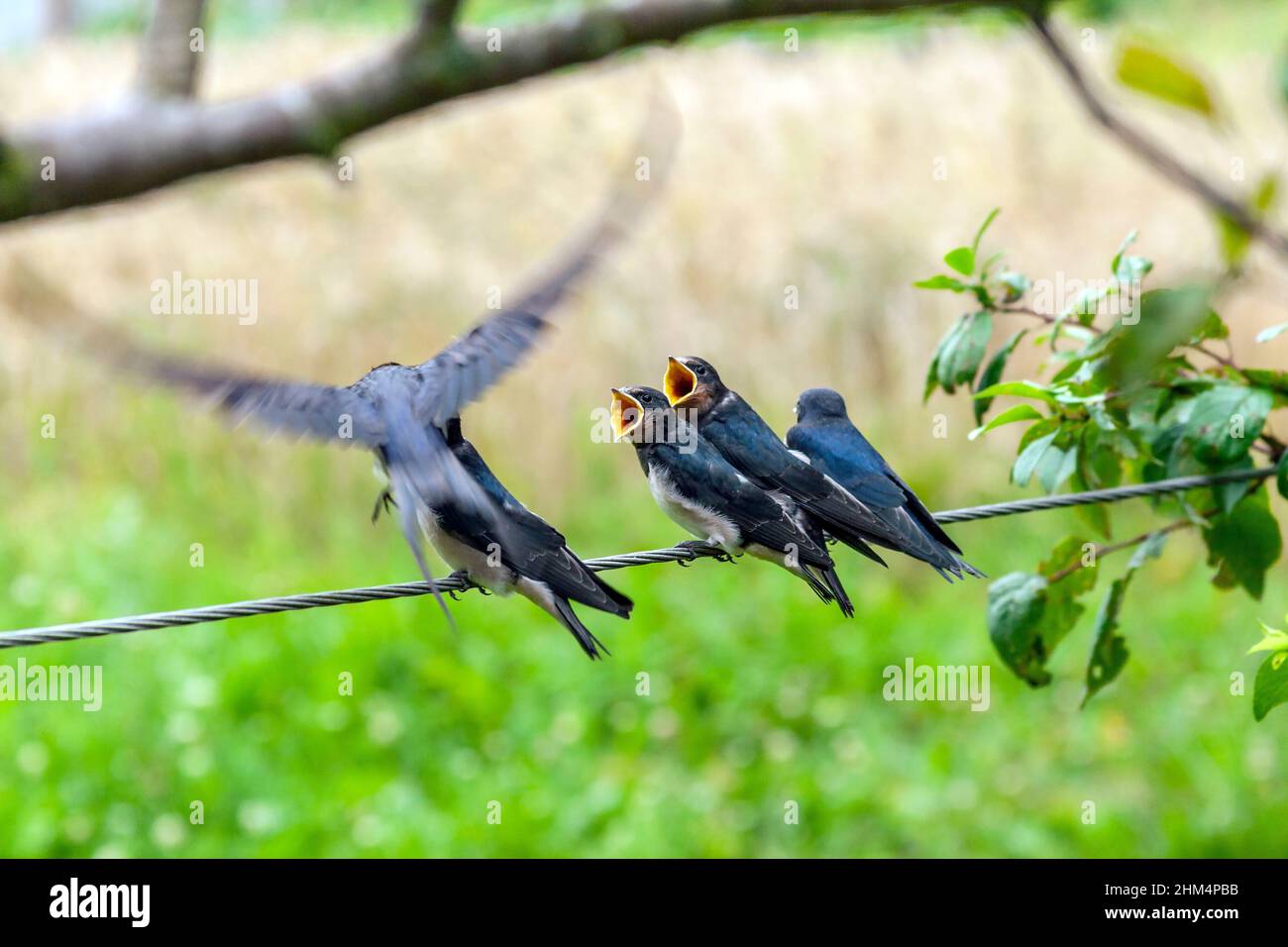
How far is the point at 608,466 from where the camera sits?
740cm

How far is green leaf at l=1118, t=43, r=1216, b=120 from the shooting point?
60cm

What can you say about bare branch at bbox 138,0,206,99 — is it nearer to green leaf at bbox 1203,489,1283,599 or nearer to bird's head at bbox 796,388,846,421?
bird's head at bbox 796,388,846,421

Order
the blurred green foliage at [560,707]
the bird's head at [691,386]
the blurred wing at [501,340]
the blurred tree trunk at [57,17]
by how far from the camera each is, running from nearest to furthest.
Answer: the blurred wing at [501,340] → the bird's head at [691,386] → the blurred green foliage at [560,707] → the blurred tree trunk at [57,17]

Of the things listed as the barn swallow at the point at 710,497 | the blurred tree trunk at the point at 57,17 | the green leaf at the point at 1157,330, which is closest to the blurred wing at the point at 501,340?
the barn swallow at the point at 710,497

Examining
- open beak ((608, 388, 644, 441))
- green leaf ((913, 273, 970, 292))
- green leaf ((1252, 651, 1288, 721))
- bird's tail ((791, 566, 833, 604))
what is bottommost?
green leaf ((1252, 651, 1288, 721))

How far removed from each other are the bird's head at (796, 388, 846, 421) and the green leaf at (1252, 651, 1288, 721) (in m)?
0.99

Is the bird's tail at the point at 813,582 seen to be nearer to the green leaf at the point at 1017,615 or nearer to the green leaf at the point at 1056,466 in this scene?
the green leaf at the point at 1017,615

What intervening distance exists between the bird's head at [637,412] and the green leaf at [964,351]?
518mm

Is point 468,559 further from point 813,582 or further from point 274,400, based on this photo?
point 813,582

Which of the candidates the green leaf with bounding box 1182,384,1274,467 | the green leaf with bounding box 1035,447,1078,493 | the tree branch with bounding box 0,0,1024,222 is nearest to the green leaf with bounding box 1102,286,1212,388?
the green leaf with bounding box 1182,384,1274,467

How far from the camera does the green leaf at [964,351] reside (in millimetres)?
2588

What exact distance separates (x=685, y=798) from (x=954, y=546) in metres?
2.86

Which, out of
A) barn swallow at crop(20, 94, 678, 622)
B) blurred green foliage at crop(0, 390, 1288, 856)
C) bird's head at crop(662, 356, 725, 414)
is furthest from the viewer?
blurred green foliage at crop(0, 390, 1288, 856)
